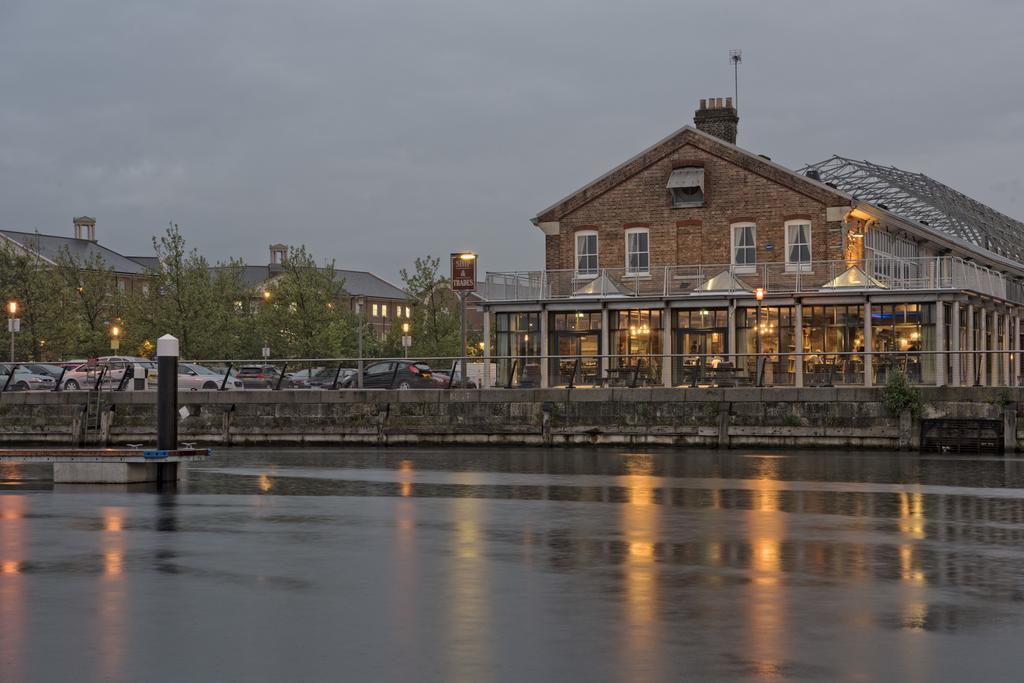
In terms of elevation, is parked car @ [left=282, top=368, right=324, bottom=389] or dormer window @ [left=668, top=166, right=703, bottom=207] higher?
dormer window @ [left=668, top=166, right=703, bottom=207]

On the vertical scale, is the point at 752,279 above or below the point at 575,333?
above

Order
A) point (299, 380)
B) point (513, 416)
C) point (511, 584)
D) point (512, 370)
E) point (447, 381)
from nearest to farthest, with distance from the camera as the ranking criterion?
point (511, 584)
point (513, 416)
point (512, 370)
point (447, 381)
point (299, 380)

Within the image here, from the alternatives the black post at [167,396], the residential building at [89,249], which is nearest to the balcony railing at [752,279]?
the black post at [167,396]

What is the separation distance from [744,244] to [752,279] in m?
2.05

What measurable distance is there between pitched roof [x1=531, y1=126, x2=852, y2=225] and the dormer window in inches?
43.2

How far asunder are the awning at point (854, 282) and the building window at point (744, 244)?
4676mm

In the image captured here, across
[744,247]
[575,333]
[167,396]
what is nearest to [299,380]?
[575,333]

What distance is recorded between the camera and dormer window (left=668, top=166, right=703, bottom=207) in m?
48.6

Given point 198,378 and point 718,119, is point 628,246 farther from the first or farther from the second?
point 198,378

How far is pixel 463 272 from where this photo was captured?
131 feet

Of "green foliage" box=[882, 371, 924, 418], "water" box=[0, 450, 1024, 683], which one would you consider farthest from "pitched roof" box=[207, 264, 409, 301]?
"water" box=[0, 450, 1024, 683]

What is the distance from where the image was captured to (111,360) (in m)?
51.2

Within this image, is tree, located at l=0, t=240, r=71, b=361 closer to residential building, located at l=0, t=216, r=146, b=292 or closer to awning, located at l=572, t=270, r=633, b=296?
awning, located at l=572, t=270, r=633, b=296

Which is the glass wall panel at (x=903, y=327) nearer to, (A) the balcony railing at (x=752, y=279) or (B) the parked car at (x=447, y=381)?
(A) the balcony railing at (x=752, y=279)
